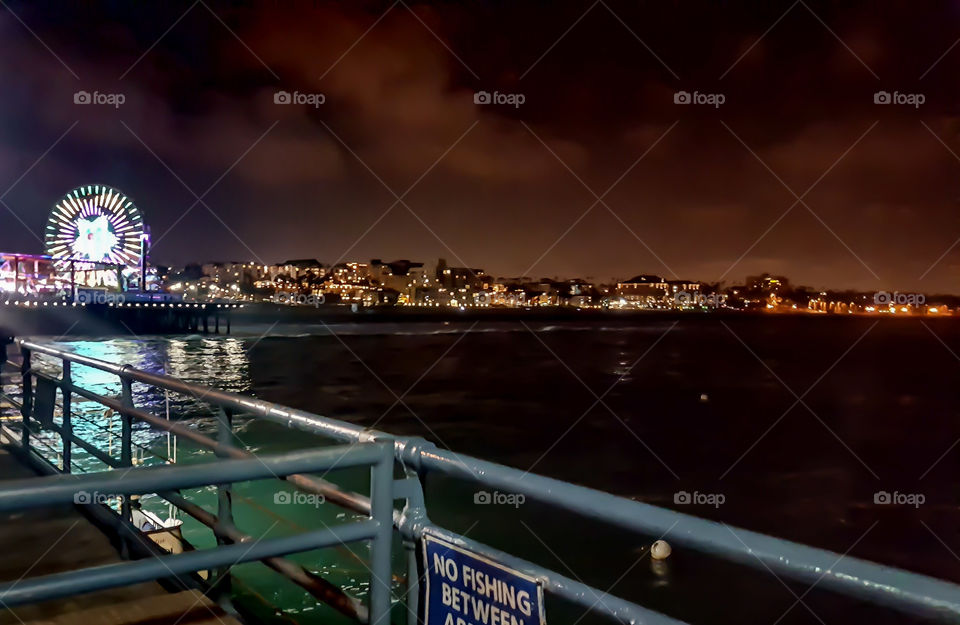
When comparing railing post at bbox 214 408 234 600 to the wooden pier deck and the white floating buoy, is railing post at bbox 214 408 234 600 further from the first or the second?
the white floating buoy

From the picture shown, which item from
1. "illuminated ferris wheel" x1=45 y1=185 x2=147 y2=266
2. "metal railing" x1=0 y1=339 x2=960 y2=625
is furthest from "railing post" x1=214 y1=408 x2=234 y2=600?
"illuminated ferris wheel" x1=45 y1=185 x2=147 y2=266

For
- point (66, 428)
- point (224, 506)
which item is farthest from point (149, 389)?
point (224, 506)

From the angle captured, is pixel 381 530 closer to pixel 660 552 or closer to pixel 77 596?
pixel 77 596

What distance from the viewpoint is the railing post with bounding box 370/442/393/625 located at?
2.52 metres

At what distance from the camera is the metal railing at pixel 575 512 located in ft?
4.69

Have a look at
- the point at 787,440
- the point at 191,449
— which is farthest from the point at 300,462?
the point at 787,440

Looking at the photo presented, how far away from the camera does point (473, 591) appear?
2.20m

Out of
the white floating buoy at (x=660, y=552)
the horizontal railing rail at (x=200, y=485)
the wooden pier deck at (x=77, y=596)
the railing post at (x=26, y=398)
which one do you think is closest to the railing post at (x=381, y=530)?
the horizontal railing rail at (x=200, y=485)

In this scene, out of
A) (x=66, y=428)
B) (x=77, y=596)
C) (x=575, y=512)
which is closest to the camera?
(x=575, y=512)

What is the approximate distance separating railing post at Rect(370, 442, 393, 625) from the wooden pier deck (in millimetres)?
760

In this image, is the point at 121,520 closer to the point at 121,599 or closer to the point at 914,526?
the point at 121,599

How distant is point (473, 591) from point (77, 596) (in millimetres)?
2326

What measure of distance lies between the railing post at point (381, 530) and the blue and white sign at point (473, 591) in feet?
0.64

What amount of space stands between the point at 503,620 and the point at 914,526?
50.2 feet
